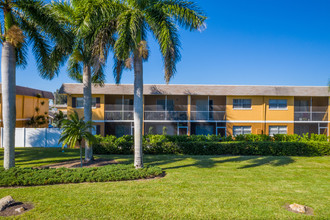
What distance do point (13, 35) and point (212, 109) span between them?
18.8 m

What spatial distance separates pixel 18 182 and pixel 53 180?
1.12 metres

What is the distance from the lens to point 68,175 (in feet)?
29.6

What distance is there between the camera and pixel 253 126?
23.5 metres

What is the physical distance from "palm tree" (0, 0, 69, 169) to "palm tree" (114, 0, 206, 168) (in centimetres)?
322

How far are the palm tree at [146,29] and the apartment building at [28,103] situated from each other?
16.2 meters

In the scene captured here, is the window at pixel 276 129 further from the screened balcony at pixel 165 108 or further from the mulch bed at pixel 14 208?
the mulch bed at pixel 14 208

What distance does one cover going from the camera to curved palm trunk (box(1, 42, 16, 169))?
9805 millimetres

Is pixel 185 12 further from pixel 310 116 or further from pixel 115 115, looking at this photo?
pixel 310 116

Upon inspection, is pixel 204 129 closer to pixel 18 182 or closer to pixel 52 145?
pixel 52 145

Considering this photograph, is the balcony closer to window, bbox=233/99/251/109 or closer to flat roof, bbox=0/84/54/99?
window, bbox=233/99/251/109

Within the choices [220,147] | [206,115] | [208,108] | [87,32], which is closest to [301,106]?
[208,108]

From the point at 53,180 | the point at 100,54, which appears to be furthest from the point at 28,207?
the point at 100,54

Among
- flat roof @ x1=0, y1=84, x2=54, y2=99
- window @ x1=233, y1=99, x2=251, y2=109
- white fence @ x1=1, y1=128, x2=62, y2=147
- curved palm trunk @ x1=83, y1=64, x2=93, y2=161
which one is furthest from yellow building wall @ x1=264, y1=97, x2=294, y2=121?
flat roof @ x1=0, y1=84, x2=54, y2=99

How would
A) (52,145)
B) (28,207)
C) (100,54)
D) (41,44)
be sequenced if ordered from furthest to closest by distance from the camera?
(52,145) → (41,44) → (100,54) → (28,207)
